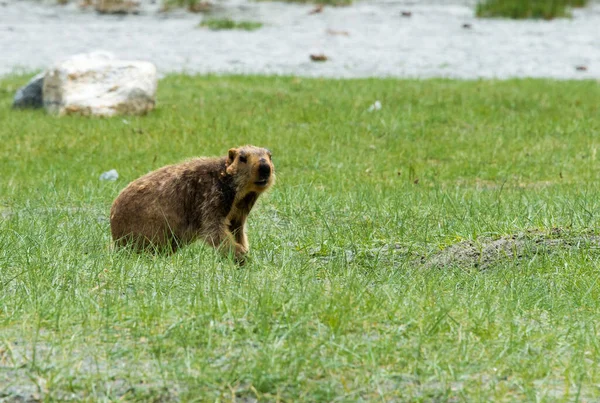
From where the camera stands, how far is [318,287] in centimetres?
537

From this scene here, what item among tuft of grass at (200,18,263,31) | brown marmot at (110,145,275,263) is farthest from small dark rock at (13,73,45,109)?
brown marmot at (110,145,275,263)

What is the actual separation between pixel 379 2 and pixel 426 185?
15.9 metres

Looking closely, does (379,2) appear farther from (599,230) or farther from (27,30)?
(599,230)

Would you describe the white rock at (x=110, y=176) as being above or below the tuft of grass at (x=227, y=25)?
above

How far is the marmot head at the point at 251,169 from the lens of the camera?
6613 mm

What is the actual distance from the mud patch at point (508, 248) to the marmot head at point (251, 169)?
1.25 metres

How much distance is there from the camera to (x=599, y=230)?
7.35 metres

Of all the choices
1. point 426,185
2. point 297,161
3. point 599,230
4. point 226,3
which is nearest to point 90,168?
point 297,161

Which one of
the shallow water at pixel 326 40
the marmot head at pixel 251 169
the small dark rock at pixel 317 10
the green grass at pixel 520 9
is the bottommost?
the shallow water at pixel 326 40

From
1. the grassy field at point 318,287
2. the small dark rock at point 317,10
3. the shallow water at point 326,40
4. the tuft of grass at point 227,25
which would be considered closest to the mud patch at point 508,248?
the grassy field at point 318,287

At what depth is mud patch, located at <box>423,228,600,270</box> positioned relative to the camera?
680 centimetres

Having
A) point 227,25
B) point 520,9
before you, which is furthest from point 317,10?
point 520,9

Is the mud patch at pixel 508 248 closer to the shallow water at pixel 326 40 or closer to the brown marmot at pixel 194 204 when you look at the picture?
the brown marmot at pixel 194 204

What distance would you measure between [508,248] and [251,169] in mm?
1929
